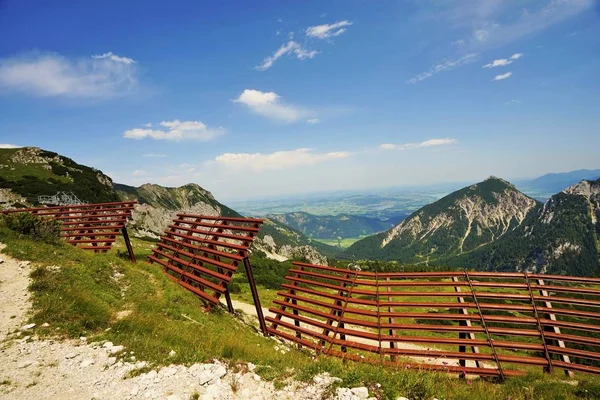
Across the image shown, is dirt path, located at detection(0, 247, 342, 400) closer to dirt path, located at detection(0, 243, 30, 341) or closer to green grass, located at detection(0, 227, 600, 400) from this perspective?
green grass, located at detection(0, 227, 600, 400)

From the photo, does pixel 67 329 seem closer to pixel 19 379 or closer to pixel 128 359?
pixel 19 379

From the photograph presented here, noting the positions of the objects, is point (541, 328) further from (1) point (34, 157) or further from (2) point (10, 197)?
(1) point (34, 157)

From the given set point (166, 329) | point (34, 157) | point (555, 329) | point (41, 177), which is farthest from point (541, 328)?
point (34, 157)

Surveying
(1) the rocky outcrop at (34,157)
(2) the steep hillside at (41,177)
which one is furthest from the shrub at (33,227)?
(1) the rocky outcrop at (34,157)

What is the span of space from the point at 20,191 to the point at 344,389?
10989cm

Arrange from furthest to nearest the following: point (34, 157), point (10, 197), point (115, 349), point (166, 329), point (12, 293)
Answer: point (34, 157)
point (10, 197)
point (12, 293)
point (166, 329)
point (115, 349)

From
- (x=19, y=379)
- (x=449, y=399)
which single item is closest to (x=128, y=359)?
(x=19, y=379)

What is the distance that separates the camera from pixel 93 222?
18.2 m

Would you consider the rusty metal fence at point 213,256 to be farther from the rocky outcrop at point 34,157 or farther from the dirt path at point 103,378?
the rocky outcrop at point 34,157

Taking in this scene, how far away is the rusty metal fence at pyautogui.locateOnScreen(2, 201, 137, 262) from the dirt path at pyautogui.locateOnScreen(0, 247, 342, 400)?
33.9 feet

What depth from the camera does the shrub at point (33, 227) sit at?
1430 centimetres

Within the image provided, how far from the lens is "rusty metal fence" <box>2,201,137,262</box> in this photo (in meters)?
17.6

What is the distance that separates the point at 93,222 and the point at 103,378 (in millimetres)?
14546

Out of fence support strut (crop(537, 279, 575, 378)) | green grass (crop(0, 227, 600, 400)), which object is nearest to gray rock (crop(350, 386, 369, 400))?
green grass (crop(0, 227, 600, 400))
